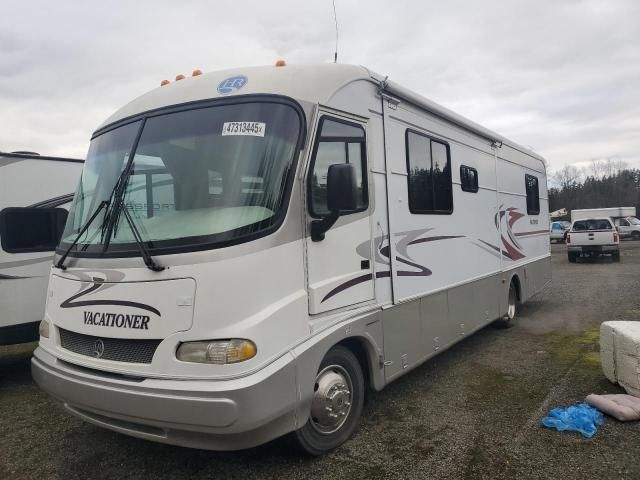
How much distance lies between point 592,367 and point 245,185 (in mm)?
4712

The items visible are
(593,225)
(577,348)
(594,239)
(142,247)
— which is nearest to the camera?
(142,247)

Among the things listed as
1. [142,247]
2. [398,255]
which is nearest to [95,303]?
[142,247]

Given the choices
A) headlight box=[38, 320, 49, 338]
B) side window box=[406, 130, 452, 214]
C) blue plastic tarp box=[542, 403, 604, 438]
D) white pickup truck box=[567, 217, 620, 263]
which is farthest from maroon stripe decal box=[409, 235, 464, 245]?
white pickup truck box=[567, 217, 620, 263]

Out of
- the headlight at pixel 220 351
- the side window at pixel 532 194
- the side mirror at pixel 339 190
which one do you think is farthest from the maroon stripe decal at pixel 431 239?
A: the side window at pixel 532 194

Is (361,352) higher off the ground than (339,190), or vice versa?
(339,190)

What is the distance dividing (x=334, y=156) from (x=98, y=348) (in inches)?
86.0

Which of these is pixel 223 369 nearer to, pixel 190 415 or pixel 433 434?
pixel 190 415

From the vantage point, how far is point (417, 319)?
16.4 feet

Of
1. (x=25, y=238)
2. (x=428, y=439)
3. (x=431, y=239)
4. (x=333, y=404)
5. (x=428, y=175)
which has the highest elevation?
(x=428, y=175)

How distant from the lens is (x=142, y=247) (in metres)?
3.32

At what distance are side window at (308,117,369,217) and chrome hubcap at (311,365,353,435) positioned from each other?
1229mm

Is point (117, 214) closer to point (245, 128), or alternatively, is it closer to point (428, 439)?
point (245, 128)

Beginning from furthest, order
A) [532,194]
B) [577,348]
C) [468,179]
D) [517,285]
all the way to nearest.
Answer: [532,194], [517,285], [577,348], [468,179]

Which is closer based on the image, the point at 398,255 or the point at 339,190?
the point at 339,190
